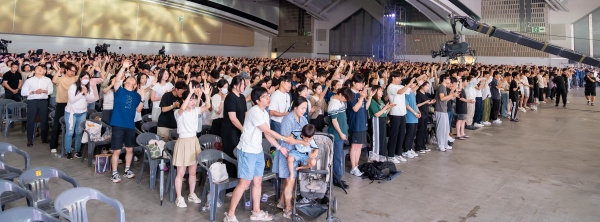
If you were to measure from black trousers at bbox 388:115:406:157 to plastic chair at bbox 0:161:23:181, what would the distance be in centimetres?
553

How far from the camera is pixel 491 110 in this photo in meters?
12.6

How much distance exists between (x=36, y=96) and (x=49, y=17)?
1833 centimetres

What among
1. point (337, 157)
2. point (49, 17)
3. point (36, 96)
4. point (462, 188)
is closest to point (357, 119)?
point (337, 157)

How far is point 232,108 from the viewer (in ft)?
16.6

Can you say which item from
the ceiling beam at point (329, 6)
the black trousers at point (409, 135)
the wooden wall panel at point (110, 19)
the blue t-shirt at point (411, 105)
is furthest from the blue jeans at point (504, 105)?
the ceiling beam at point (329, 6)

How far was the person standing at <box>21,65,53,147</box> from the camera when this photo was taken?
303 inches

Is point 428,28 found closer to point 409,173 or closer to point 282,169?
point 409,173

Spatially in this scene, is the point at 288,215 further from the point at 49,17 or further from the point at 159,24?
the point at 159,24

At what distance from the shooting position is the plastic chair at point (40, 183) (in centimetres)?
383

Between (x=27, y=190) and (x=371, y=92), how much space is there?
4889 mm

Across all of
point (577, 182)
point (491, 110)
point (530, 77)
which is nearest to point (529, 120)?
point (491, 110)

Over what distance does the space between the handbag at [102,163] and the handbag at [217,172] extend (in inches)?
104

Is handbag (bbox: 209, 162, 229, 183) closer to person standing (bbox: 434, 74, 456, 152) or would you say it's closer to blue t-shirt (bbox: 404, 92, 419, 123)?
blue t-shirt (bbox: 404, 92, 419, 123)

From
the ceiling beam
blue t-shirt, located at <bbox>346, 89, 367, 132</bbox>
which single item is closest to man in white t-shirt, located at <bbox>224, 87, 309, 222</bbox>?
blue t-shirt, located at <bbox>346, 89, 367, 132</bbox>
